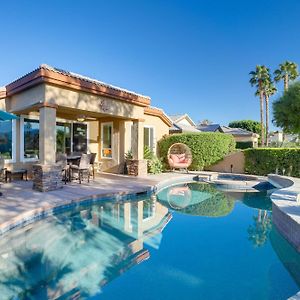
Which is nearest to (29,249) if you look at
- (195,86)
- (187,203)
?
(187,203)

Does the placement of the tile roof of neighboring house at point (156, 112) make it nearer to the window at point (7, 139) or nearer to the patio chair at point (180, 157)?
the patio chair at point (180, 157)

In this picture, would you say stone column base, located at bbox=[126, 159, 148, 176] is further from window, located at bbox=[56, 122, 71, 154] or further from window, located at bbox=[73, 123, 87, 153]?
window, located at bbox=[56, 122, 71, 154]

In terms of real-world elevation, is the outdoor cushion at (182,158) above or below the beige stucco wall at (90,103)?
below

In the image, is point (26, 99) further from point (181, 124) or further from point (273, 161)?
point (181, 124)

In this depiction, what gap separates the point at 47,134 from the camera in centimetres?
980

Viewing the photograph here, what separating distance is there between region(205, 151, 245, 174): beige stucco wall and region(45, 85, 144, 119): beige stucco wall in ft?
27.0

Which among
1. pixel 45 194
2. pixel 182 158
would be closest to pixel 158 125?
pixel 182 158

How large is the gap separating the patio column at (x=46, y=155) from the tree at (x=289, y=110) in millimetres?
8136

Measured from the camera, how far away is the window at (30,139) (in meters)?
13.1

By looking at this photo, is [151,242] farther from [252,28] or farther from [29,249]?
[252,28]

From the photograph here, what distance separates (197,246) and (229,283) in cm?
180

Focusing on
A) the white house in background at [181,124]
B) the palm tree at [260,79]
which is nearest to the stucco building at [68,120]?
the white house in background at [181,124]

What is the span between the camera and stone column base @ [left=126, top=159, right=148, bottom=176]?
14.9m

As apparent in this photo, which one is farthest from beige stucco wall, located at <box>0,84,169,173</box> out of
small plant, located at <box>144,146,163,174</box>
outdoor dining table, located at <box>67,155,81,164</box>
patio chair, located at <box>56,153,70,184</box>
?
patio chair, located at <box>56,153,70,184</box>
